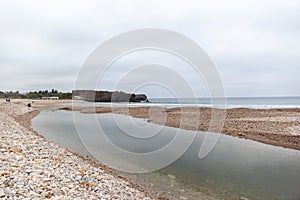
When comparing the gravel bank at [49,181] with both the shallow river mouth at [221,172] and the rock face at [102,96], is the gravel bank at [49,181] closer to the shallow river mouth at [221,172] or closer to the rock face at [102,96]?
the shallow river mouth at [221,172]

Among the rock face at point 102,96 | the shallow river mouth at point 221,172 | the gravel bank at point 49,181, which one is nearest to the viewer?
the gravel bank at point 49,181

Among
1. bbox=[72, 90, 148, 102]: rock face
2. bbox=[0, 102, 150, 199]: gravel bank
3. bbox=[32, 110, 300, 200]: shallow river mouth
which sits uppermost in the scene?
bbox=[72, 90, 148, 102]: rock face

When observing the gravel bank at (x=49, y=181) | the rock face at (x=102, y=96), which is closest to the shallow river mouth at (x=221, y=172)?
the gravel bank at (x=49, y=181)

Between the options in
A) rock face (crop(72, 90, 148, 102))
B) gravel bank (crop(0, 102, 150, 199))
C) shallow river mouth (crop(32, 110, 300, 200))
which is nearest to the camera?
gravel bank (crop(0, 102, 150, 199))

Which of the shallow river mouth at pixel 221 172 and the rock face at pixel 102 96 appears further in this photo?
the rock face at pixel 102 96

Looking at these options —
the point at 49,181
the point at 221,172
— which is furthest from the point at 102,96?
the point at 49,181

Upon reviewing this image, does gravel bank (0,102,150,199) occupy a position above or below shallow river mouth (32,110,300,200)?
above

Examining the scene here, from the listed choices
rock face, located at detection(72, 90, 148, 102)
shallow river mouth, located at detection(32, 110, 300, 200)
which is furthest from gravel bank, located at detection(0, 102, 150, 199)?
rock face, located at detection(72, 90, 148, 102)

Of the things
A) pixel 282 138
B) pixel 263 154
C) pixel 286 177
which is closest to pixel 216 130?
pixel 282 138

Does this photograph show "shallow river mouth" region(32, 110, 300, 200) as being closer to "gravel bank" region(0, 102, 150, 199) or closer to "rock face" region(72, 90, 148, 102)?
"gravel bank" region(0, 102, 150, 199)

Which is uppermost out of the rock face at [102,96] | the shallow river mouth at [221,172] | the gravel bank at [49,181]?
the rock face at [102,96]

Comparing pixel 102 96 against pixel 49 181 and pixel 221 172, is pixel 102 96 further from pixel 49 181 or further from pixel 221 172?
pixel 49 181

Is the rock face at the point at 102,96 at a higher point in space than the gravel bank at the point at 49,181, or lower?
higher

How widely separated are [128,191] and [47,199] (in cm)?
252
